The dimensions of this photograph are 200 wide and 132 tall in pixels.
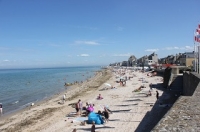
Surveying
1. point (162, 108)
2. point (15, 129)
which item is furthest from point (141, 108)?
point (15, 129)

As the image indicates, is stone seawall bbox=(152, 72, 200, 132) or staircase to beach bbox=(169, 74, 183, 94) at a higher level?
stone seawall bbox=(152, 72, 200, 132)

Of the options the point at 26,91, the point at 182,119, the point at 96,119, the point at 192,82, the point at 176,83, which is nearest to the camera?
the point at 182,119

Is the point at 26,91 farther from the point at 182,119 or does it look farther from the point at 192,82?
the point at 182,119

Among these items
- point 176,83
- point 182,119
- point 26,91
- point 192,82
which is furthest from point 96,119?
point 26,91

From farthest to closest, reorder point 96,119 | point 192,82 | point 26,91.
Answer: point 26,91
point 192,82
point 96,119

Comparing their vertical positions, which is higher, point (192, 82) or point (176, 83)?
point (192, 82)

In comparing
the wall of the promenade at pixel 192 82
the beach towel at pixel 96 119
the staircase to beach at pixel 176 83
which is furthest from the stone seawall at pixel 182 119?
the staircase to beach at pixel 176 83

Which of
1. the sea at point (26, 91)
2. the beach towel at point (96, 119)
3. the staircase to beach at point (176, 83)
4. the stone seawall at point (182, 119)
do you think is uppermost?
the stone seawall at point (182, 119)

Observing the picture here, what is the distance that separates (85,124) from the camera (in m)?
14.5

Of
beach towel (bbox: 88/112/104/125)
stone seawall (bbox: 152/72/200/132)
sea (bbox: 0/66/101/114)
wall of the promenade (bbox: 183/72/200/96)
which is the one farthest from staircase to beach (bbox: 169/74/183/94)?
stone seawall (bbox: 152/72/200/132)

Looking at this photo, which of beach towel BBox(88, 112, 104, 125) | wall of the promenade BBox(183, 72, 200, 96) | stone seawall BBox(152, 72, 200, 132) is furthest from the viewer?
beach towel BBox(88, 112, 104, 125)

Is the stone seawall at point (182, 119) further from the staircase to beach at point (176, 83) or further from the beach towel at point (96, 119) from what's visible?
the staircase to beach at point (176, 83)

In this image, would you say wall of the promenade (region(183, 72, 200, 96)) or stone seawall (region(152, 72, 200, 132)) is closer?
stone seawall (region(152, 72, 200, 132))

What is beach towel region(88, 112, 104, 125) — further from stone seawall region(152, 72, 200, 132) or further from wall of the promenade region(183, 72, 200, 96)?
stone seawall region(152, 72, 200, 132)
